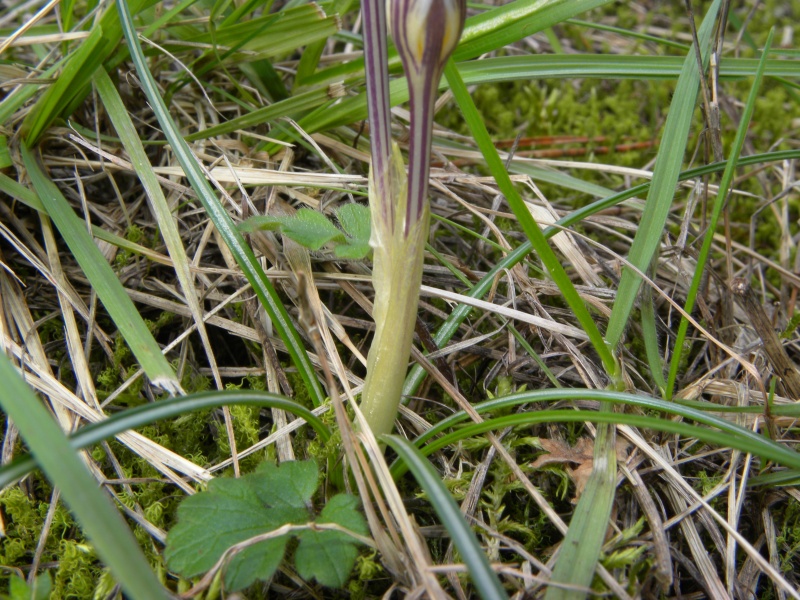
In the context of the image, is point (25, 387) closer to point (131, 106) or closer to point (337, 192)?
point (337, 192)

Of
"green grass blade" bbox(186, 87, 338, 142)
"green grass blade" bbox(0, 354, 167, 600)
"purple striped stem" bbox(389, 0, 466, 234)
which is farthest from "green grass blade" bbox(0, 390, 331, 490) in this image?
"green grass blade" bbox(186, 87, 338, 142)

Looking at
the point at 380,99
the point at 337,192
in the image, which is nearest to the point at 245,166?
the point at 337,192

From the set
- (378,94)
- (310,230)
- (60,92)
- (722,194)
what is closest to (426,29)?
(378,94)

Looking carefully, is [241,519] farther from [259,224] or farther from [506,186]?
[506,186]

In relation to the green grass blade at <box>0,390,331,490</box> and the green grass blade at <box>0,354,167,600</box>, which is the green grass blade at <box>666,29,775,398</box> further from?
the green grass blade at <box>0,354,167,600</box>

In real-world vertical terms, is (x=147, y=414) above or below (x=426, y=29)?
below

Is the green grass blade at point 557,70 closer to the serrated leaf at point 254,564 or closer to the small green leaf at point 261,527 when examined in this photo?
the small green leaf at point 261,527
